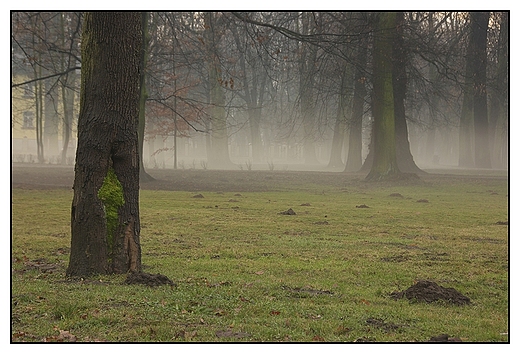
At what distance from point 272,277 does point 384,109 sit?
21.5m

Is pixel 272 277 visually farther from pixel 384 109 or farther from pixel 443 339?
pixel 384 109

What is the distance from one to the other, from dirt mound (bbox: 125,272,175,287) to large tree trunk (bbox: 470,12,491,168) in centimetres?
2534

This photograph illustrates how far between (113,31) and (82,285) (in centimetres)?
317

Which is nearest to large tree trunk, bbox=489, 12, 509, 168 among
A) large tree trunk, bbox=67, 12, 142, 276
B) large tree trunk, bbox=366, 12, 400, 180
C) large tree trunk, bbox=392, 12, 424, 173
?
large tree trunk, bbox=392, 12, 424, 173

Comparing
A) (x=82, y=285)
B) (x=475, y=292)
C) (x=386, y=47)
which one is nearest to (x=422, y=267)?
(x=475, y=292)

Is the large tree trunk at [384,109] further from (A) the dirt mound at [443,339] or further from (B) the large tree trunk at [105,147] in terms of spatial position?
(A) the dirt mound at [443,339]

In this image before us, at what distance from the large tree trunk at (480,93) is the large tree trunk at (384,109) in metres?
4.33

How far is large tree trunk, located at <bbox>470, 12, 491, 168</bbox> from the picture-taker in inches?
1358

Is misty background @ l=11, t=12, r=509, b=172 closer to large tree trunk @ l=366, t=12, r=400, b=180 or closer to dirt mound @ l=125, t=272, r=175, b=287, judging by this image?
large tree trunk @ l=366, t=12, r=400, b=180

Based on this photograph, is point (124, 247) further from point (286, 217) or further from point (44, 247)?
point (286, 217)

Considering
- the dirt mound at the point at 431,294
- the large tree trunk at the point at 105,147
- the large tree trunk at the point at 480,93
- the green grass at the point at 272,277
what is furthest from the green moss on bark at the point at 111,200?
the large tree trunk at the point at 480,93

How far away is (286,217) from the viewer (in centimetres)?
1645

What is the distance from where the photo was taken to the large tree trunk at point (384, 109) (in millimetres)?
28969

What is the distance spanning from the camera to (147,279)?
7.95 m
